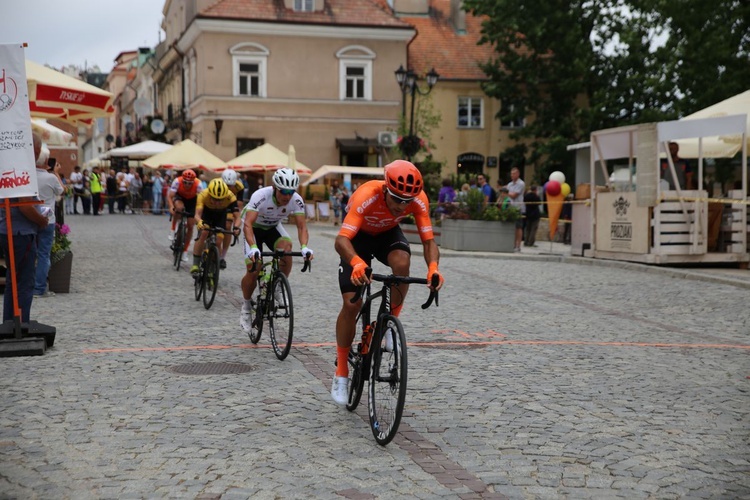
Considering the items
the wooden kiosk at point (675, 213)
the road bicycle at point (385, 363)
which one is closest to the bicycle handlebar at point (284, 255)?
the road bicycle at point (385, 363)

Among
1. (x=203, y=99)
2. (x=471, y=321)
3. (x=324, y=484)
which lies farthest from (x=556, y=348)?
(x=203, y=99)

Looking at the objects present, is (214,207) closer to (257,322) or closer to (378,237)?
(257,322)

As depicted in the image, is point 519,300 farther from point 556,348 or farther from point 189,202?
point 189,202

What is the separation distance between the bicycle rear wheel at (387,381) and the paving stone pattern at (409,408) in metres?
0.13

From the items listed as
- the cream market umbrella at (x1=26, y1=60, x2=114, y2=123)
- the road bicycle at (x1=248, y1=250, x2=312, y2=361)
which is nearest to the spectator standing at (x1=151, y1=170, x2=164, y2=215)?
the cream market umbrella at (x1=26, y1=60, x2=114, y2=123)

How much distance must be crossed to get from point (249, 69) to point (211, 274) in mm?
34356

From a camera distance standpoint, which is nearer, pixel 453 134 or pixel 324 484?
pixel 324 484

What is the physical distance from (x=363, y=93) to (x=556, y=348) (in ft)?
125

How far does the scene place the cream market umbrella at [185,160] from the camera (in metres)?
34.6

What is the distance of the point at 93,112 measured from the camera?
15555 mm

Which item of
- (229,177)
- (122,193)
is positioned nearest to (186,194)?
(229,177)

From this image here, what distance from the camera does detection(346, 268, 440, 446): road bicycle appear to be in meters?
5.82

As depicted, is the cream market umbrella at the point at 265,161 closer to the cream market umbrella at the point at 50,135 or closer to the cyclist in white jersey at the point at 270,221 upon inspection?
the cream market umbrella at the point at 50,135

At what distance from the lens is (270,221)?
10.1 meters
